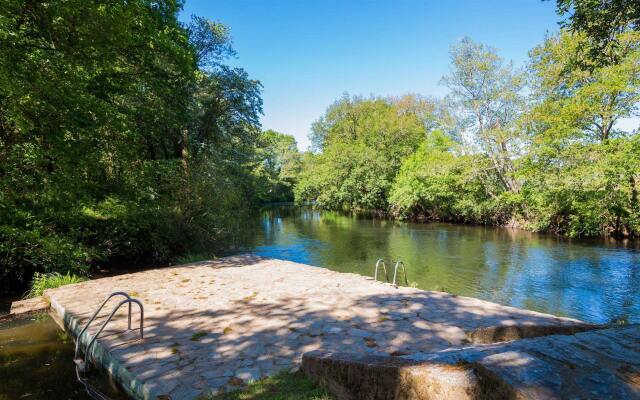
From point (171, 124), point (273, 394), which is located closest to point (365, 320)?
point (273, 394)

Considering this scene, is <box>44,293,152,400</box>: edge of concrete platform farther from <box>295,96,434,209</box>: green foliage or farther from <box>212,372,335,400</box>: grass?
<box>295,96,434,209</box>: green foliage

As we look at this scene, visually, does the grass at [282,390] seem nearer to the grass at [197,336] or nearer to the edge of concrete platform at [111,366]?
A: the edge of concrete platform at [111,366]

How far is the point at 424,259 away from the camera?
49.6 feet

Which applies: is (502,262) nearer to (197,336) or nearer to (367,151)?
(197,336)

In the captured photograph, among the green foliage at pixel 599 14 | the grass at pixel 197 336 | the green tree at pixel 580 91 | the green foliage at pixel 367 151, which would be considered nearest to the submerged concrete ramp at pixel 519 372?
the grass at pixel 197 336

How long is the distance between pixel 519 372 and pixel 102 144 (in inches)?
446

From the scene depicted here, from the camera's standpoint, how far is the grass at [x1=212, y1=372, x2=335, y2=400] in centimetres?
308

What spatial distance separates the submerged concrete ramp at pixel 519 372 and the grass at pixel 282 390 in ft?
1.45

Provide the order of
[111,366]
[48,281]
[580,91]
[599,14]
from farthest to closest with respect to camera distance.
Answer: [580,91] < [48,281] < [599,14] < [111,366]

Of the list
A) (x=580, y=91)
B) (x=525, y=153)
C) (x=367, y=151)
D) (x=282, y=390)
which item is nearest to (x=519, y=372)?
(x=282, y=390)

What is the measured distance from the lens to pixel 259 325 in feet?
17.1

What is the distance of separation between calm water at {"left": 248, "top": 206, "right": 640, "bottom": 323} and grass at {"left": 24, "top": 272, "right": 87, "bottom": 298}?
26.6 feet

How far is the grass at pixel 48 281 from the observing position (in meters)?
8.01

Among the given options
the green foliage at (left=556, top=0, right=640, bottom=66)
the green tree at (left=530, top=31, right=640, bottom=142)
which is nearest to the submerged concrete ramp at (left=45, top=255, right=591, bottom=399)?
the green foliage at (left=556, top=0, right=640, bottom=66)
